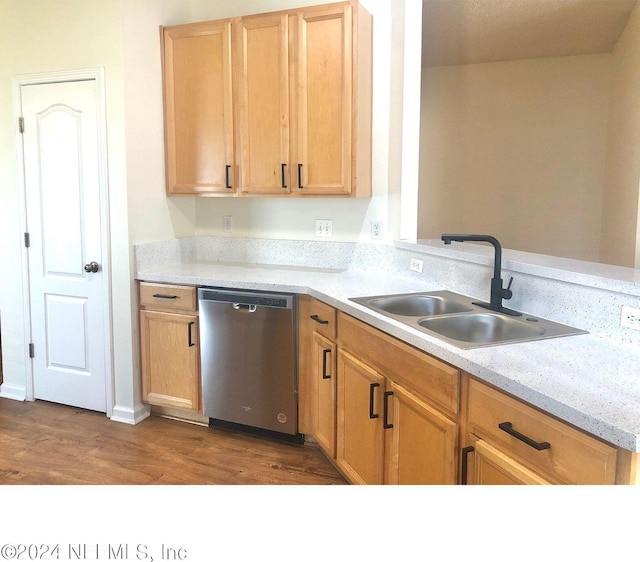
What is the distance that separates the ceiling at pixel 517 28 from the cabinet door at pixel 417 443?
310 centimetres

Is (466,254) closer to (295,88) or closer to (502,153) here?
(295,88)

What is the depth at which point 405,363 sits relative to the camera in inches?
76.2

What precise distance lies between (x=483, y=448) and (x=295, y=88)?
224 cm

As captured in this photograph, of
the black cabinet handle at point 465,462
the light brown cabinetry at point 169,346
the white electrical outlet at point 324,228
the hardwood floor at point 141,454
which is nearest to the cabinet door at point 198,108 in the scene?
the white electrical outlet at point 324,228

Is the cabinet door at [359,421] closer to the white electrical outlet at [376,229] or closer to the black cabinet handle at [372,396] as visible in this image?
the black cabinet handle at [372,396]

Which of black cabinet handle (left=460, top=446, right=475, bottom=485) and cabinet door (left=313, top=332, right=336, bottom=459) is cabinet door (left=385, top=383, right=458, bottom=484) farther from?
cabinet door (left=313, top=332, right=336, bottom=459)

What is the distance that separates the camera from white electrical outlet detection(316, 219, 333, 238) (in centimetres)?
341

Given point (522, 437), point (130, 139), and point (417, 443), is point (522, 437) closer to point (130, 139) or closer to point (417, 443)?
point (417, 443)

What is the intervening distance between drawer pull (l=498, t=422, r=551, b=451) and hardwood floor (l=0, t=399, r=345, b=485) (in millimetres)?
1393

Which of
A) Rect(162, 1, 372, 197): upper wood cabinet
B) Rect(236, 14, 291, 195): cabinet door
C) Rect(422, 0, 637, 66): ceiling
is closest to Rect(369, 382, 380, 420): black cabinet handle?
Rect(162, 1, 372, 197): upper wood cabinet

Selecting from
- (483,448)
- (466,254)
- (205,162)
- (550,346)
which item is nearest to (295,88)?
(205,162)

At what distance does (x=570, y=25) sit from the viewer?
428 centimetres

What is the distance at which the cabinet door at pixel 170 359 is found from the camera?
3160 mm

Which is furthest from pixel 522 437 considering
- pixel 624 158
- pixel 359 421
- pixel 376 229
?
pixel 624 158
